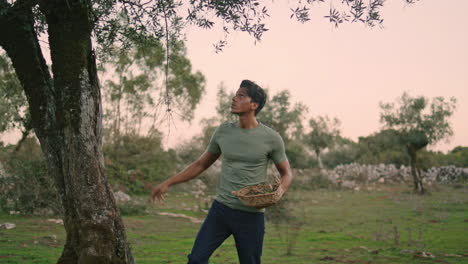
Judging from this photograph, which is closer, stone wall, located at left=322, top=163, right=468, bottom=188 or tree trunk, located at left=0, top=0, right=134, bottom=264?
tree trunk, located at left=0, top=0, right=134, bottom=264

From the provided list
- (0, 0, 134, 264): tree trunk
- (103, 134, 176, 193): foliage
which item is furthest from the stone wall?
(0, 0, 134, 264): tree trunk

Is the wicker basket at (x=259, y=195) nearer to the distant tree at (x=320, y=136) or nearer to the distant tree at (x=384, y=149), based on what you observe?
the distant tree at (x=384, y=149)

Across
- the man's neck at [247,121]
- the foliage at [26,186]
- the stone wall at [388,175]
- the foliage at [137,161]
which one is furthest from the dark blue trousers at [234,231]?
the stone wall at [388,175]

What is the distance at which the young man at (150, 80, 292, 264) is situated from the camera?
4590 millimetres

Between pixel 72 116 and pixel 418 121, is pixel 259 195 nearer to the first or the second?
pixel 72 116

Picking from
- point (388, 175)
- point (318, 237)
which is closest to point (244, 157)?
point (318, 237)

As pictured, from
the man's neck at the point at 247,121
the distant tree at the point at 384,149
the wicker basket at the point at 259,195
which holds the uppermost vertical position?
the distant tree at the point at 384,149

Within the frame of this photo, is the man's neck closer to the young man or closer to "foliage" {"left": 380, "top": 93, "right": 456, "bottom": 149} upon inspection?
the young man

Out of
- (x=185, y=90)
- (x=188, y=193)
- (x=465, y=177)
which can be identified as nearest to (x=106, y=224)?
(x=188, y=193)

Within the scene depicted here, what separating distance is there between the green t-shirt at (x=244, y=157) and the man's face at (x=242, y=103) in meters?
0.19

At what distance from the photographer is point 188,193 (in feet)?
98.6

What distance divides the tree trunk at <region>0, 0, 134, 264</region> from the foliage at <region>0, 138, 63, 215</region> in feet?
33.3

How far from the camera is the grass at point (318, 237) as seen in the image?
34.2 feet

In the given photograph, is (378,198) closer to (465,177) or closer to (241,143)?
(465,177)
